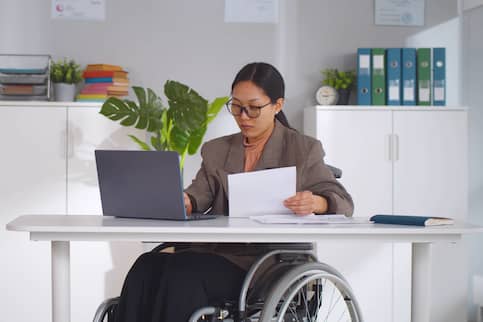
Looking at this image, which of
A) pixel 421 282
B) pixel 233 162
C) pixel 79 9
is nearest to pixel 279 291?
pixel 421 282

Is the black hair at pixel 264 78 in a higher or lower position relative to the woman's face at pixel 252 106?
higher

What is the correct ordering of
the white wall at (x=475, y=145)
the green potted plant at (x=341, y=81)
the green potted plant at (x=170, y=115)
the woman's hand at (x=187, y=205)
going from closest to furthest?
1. the woman's hand at (x=187, y=205)
2. the green potted plant at (x=170, y=115)
3. the green potted plant at (x=341, y=81)
4. the white wall at (x=475, y=145)

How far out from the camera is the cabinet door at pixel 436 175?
16.5 ft

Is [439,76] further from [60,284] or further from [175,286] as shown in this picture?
[60,284]

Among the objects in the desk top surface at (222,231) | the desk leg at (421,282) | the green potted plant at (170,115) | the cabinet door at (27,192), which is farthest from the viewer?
the cabinet door at (27,192)

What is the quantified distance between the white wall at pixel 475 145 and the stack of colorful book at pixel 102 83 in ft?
7.12

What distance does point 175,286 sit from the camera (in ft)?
8.79

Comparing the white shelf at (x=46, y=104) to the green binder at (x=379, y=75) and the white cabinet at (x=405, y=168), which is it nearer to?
the white cabinet at (x=405, y=168)

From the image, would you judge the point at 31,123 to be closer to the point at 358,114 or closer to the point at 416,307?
the point at 358,114

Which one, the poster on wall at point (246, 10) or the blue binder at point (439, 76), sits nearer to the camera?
the blue binder at point (439, 76)

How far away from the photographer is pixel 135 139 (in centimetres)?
476

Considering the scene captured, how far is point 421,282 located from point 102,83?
2663 millimetres

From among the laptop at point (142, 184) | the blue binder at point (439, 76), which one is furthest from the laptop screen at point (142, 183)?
the blue binder at point (439, 76)

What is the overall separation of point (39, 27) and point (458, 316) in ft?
9.93
